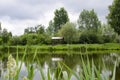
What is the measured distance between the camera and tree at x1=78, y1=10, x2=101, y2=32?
96.6 metres

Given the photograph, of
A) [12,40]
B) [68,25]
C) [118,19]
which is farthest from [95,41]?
[118,19]

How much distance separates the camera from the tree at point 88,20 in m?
96.6

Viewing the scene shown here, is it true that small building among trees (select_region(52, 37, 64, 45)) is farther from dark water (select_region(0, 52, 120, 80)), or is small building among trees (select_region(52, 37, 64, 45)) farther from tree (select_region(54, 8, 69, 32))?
dark water (select_region(0, 52, 120, 80))

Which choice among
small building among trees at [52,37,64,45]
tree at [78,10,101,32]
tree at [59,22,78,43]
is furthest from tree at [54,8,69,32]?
small building among trees at [52,37,64,45]

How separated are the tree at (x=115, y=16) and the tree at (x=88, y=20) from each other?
162ft

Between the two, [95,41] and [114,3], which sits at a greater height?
[114,3]

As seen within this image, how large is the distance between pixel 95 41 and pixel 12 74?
63.6 meters

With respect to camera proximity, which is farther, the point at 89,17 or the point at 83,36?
the point at 89,17

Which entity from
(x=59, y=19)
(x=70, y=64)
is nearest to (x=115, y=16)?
(x=70, y=64)

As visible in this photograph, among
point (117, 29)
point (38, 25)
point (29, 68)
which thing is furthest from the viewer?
point (38, 25)

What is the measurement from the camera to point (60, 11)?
9738 centimetres

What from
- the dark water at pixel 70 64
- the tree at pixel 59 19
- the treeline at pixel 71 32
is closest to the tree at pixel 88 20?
the treeline at pixel 71 32

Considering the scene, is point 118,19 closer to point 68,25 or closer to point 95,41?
point 95,41

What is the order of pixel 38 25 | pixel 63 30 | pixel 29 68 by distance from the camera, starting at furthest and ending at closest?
pixel 38 25 < pixel 63 30 < pixel 29 68
